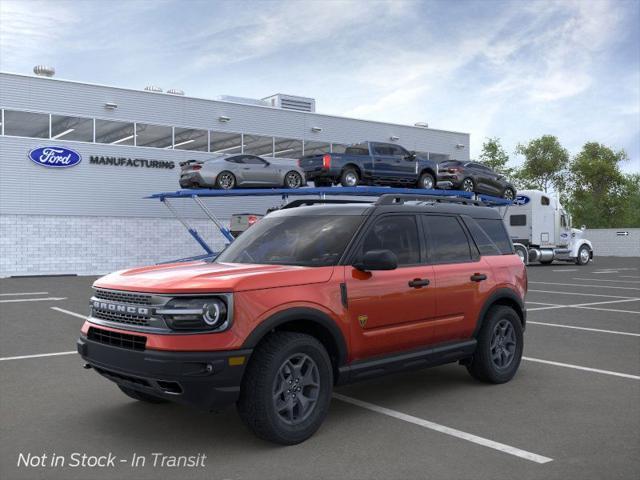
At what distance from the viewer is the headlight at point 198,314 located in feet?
14.4

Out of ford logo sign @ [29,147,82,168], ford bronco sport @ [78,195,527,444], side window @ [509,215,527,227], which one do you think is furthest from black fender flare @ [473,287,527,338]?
side window @ [509,215,527,227]

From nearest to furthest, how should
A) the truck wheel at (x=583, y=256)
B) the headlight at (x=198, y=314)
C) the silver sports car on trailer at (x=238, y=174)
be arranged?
the headlight at (x=198, y=314) → the silver sports car on trailer at (x=238, y=174) → the truck wheel at (x=583, y=256)

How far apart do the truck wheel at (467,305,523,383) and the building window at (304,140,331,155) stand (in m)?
28.7

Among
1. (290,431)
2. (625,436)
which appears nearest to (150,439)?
(290,431)

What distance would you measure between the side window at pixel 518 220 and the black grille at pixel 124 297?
2939cm

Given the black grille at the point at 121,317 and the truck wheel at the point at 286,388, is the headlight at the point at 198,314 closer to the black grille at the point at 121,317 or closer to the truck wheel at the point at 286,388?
the black grille at the point at 121,317

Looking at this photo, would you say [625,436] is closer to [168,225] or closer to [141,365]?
[141,365]

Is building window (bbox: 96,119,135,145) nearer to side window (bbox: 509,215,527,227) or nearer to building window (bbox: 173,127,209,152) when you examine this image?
→ building window (bbox: 173,127,209,152)

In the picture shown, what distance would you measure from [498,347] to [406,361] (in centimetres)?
160

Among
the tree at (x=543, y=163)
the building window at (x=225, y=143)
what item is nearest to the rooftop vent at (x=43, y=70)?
the building window at (x=225, y=143)

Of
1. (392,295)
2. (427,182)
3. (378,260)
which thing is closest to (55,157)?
(427,182)

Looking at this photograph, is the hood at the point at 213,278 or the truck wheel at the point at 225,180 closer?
the hood at the point at 213,278

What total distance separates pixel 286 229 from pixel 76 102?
986 inches

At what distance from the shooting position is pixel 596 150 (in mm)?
74500
